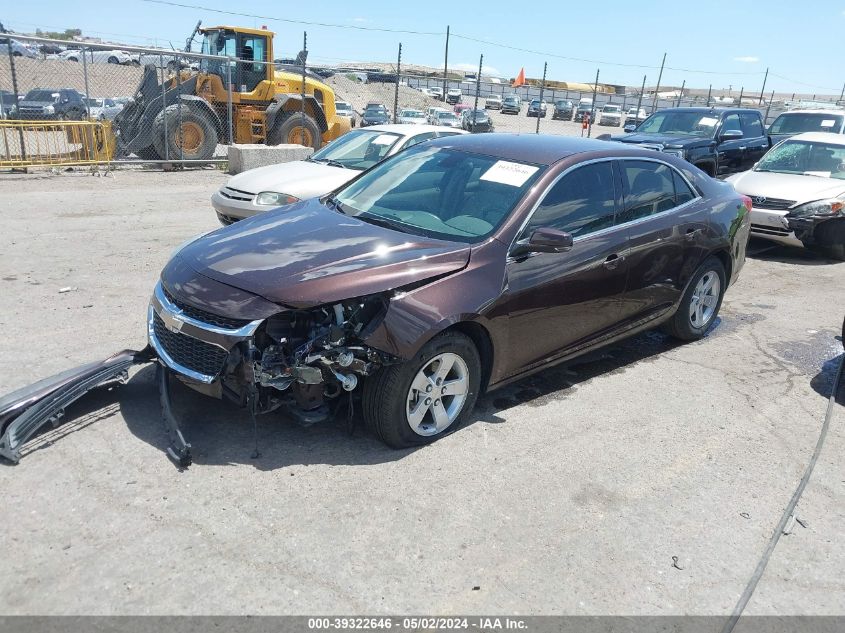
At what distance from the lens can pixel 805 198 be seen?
9250 mm

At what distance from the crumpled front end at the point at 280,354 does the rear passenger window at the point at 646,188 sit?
92.3 inches

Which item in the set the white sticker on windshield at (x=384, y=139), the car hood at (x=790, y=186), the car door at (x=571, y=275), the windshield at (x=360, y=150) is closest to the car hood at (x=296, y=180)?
the windshield at (x=360, y=150)

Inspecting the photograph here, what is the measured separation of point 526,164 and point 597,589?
275 cm

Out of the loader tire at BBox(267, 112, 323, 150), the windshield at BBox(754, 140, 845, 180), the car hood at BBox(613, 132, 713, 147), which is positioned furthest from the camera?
the loader tire at BBox(267, 112, 323, 150)

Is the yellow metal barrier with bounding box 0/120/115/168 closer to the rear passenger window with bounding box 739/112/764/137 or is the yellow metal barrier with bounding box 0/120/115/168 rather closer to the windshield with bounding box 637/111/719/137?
the windshield with bounding box 637/111/719/137

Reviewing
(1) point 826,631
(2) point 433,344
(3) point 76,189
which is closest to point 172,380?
(2) point 433,344

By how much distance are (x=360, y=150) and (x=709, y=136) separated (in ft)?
23.3

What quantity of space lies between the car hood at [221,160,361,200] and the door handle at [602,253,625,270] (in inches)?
163

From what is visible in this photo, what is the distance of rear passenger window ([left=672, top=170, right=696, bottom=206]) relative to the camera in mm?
5521

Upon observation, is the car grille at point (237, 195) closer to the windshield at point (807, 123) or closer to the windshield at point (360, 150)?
the windshield at point (360, 150)

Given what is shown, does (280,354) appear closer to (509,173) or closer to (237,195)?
(509,173)

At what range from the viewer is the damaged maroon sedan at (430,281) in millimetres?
3594

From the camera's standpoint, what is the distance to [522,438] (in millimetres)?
4199

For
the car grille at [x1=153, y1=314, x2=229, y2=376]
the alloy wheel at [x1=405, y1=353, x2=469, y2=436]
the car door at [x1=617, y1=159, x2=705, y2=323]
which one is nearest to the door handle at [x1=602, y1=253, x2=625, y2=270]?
the car door at [x1=617, y1=159, x2=705, y2=323]
